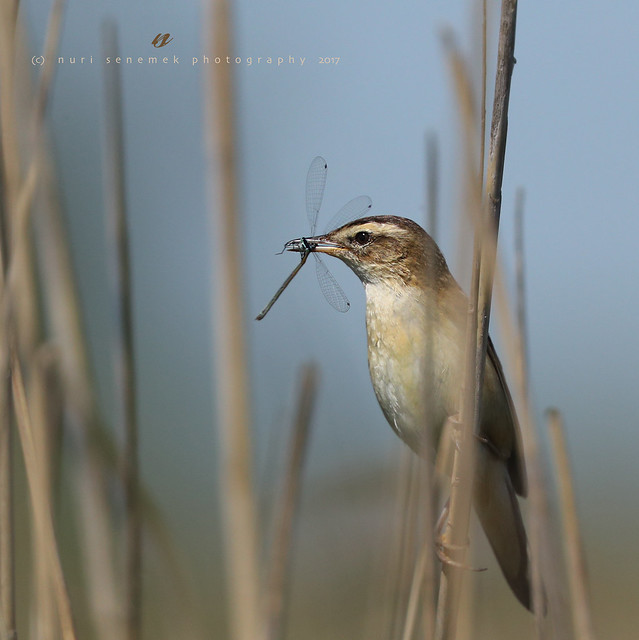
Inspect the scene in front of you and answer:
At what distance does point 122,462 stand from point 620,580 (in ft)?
23.3

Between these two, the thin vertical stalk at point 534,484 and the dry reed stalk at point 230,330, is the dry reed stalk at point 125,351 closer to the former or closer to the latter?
the dry reed stalk at point 230,330

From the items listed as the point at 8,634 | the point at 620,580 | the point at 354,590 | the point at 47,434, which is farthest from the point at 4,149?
the point at 620,580

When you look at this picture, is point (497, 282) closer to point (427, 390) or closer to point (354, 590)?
point (427, 390)

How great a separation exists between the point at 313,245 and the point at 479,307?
1457 millimetres

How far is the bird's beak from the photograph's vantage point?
304 cm

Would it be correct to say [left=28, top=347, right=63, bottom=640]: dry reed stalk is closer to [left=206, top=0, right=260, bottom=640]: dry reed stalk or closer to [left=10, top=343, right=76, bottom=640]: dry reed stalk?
[left=10, top=343, right=76, bottom=640]: dry reed stalk

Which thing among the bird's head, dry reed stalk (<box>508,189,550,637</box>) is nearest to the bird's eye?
the bird's head

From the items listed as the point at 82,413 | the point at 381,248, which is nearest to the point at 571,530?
the point at 82,413

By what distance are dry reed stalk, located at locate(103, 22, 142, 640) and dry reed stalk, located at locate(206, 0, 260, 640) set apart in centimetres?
30

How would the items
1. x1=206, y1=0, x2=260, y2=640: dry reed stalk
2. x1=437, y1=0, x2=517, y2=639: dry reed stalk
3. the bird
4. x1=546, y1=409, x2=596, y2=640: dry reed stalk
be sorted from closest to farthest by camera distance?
x1=206, y1=0, x2=260, y2=640: dry reed stalk < x1=437, y1=0, x2=517, y2=639: dry reed stalk < x1=546, y1=409, x2=596, y2=640: dry reed stalk < the bird

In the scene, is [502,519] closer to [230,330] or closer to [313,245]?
[313,245]

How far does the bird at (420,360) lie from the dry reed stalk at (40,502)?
3.75 feet

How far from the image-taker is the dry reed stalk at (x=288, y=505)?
1330 millimetres

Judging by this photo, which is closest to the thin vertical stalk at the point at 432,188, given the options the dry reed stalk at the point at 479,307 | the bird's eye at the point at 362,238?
the dry reed stalk at the point at 479,307
